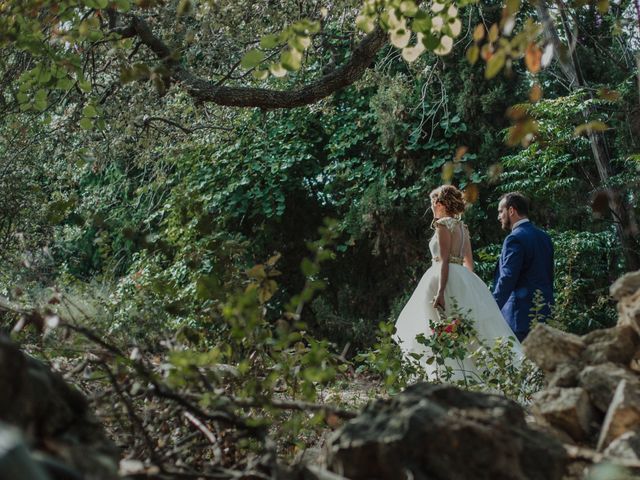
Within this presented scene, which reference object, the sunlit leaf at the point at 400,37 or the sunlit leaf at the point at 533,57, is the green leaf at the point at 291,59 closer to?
the sunlit leaf at the point at 400,37

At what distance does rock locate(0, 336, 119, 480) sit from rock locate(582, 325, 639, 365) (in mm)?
1854

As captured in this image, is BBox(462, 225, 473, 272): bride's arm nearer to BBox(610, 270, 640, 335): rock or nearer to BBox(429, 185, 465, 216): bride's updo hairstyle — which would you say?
BBox(429, 185, 465, 216): bride's updo hairstyle

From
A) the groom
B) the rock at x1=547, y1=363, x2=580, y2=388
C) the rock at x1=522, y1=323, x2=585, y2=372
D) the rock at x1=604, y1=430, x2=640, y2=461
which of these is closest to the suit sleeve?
the groom

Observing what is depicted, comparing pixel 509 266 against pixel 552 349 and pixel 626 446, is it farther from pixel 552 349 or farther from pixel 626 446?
pixel 626 446

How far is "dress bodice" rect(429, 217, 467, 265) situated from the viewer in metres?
8.27

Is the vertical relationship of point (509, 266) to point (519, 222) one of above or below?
below

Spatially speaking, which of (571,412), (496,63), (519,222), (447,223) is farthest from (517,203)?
(496,63)

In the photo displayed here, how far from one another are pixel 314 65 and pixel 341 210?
2159 millimetres

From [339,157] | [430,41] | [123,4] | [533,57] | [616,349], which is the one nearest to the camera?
[533,57]

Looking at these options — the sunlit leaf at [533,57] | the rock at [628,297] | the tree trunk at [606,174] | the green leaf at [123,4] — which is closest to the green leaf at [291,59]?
the sunlit leaf at [533,57]

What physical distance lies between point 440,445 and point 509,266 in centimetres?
571

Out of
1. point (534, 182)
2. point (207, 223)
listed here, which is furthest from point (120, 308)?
point (207, 223)

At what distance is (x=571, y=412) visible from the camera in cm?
282

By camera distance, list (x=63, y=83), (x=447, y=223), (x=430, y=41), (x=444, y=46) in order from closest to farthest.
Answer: (x=430, y=41)
(x=444, y=46)
(x=63, y=83)
(x=447, y=223)
